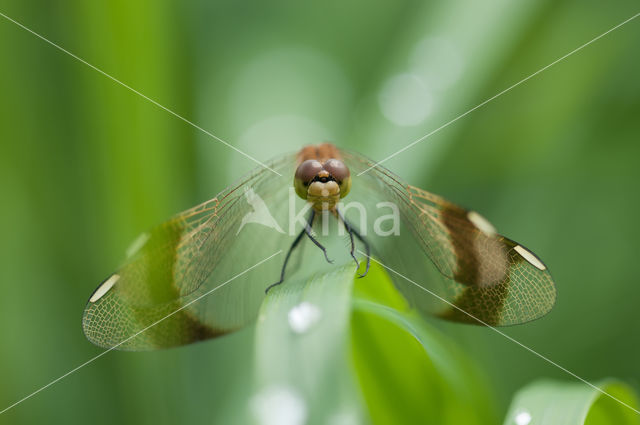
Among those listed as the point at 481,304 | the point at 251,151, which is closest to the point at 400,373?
the point at 481,304

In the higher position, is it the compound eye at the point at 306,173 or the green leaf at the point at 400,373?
the compound eye at the point at 306,173

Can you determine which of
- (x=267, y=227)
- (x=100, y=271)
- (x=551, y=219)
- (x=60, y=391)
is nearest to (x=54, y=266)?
(x=100, y=271)

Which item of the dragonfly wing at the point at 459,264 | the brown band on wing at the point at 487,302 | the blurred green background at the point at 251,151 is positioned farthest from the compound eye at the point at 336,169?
the blurred green background at the point at 251,151

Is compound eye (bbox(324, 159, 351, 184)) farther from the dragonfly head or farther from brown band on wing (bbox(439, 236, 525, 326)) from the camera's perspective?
brown band on wing (bbox(439, 236, 525, 326))

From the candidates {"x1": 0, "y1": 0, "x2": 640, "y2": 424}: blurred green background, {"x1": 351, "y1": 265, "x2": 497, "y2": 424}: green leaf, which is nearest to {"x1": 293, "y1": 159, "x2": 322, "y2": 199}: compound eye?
{"x1": 351, "y1": 265, "x2": 497, "y2": 424}: green leaf

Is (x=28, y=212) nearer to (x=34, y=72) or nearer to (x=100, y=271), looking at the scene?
(x=100, y=271)

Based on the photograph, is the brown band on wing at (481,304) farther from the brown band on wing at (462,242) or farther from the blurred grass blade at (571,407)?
the blurred grass blade at (571,407)

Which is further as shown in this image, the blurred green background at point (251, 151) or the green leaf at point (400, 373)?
the blurred green background at point (251, 151)
